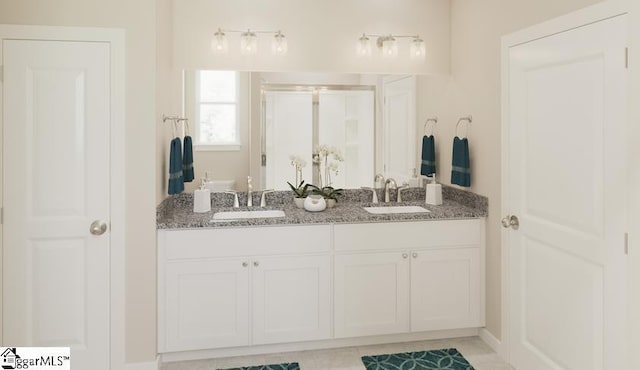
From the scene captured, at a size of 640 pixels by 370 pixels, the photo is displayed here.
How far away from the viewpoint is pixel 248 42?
3.24 m

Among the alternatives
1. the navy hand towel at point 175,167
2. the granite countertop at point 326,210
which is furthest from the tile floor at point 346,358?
the navy hand towel at point 175,167

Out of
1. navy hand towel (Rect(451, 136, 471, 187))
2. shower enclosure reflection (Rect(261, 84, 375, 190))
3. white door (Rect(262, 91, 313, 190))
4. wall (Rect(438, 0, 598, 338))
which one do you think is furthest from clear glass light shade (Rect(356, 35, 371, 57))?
navy hand towel (Rect(451, 136, 471, 187))

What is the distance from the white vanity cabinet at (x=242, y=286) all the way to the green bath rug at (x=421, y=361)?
1.16ft

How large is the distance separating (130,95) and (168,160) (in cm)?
54

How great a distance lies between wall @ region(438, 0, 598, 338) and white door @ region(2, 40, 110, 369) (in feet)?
7.43

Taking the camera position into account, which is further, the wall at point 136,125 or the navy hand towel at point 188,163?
the navy hand towel at point 188,163

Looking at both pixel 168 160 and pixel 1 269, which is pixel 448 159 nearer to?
pixel 168 160

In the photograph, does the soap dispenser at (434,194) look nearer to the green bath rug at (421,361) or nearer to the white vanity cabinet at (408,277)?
the white vanity cabinet at (408,277)

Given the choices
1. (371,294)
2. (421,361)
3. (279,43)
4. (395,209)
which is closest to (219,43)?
(279,43)

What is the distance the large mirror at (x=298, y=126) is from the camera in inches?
132

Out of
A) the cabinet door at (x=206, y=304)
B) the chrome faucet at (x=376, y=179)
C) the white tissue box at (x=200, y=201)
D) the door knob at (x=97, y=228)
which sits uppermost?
the chrome faucet at (x=376, y=179)

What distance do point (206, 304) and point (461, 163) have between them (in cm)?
189

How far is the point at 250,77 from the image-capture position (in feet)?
11.1

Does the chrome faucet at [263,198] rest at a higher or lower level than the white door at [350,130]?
lower
